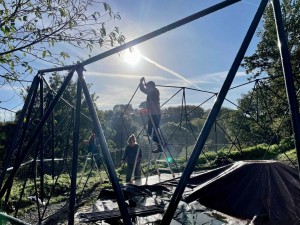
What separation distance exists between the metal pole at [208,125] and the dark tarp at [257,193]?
222cm

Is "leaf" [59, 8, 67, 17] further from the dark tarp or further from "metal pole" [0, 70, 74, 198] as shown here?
the dark tarp

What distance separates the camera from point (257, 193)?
411cm

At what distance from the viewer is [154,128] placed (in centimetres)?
802

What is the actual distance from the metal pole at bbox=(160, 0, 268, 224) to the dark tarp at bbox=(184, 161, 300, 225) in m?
2.22

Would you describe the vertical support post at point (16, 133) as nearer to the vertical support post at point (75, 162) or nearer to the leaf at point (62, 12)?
the vertical support post at point (75, 162)

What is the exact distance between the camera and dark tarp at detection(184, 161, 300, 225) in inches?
153

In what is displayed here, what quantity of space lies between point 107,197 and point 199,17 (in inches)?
210

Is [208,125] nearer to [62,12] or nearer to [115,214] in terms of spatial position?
[115,214]

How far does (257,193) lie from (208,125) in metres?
2.36

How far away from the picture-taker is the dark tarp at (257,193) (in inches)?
153

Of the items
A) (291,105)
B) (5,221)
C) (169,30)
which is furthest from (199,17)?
(5,221)

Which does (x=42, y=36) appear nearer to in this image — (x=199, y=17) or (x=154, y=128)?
(x=199, y=17)

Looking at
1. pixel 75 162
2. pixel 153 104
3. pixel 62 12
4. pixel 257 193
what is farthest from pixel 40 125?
pixel 153 104

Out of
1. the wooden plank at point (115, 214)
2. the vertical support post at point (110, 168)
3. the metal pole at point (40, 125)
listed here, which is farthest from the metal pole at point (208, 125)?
the wooden plank at point (115, 214)
